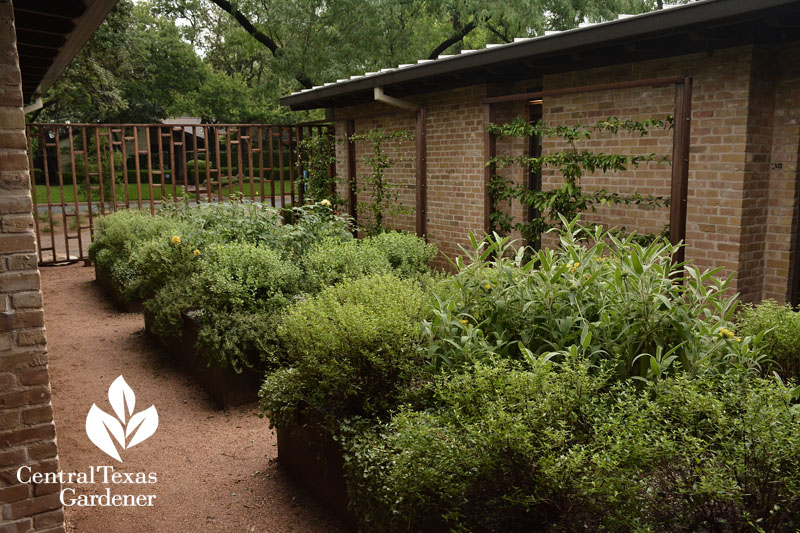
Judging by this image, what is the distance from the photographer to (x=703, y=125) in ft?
18.4

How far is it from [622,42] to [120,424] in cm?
544

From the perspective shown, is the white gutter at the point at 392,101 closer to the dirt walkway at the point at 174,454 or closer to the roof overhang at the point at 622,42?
the roof overhang at the point at 622,42

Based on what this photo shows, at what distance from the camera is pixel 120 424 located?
211 inches

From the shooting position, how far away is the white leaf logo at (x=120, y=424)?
16.0ft

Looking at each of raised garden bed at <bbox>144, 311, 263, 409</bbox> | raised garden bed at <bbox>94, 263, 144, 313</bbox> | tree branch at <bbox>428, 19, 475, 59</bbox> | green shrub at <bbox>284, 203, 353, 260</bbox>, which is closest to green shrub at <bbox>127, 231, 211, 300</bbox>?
raised garden bed at <bbox>144, 311, 263, 409</bbox>

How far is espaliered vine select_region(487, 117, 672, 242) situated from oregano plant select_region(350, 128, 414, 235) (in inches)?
95.4

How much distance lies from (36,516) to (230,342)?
7.66ft

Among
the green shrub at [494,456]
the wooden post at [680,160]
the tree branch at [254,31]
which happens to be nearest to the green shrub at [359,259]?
the wooden post at [680,160]

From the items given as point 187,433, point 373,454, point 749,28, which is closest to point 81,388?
point 187,433

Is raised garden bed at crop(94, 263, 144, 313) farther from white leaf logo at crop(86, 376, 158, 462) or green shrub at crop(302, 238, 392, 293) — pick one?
green shrub at crop(302, 238, 392, 293)

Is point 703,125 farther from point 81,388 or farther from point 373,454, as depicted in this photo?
point 81,388

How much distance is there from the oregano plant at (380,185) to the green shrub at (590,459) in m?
7.11

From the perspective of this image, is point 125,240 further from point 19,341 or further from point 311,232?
point 19,341

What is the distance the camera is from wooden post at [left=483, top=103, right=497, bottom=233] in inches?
293
